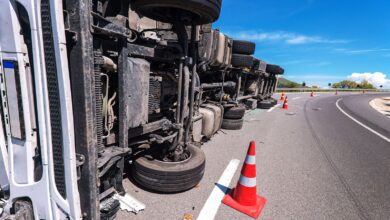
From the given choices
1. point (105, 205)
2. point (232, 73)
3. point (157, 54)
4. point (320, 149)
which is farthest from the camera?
point (232, 73)

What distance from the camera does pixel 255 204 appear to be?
101 inches

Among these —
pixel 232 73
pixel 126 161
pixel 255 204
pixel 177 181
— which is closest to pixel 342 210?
pixel 255 204

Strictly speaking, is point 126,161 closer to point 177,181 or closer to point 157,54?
point 177,181

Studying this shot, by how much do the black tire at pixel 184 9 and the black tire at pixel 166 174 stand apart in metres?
1.82

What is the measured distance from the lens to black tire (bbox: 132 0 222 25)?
2.12m

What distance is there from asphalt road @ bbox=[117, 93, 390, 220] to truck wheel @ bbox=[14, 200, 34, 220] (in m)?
0.83

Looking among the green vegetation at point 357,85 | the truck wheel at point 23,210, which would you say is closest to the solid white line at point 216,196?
the truck wheel at point 23,210

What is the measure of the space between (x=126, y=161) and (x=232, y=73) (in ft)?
15.1

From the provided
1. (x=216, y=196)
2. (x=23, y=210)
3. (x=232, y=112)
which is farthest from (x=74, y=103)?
(x=232, y=112)

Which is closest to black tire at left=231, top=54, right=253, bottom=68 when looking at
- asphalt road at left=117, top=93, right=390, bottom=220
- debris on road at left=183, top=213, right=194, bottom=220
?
asphalt road at left=117, top=93, right=390, bottom=220

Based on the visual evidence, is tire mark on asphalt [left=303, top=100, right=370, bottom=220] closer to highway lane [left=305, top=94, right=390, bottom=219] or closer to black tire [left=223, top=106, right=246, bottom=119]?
highway lane [left=305, top=94, right=390, bottom=219]

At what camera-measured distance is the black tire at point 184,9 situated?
2.12 m

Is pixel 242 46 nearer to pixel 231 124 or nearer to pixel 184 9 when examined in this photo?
pixel 231 124

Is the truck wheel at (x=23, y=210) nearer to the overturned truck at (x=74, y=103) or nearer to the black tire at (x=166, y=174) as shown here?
the overturned truck at (x=74, y=103)
